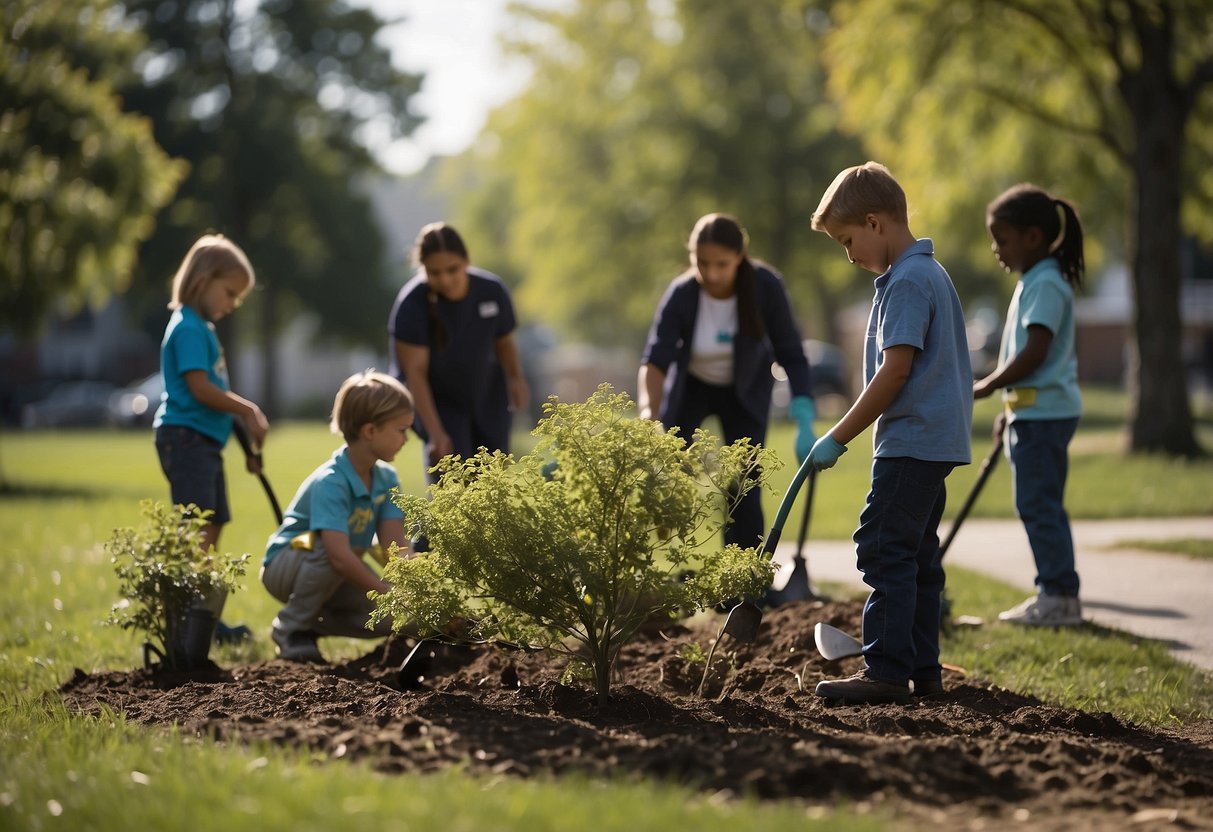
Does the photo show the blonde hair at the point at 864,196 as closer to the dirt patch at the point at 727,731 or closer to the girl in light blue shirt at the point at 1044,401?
the dirt patch at the point at 727,731

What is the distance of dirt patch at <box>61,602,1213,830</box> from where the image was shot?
10.9 feet

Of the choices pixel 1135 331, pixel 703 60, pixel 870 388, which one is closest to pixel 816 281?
pixel 703 60

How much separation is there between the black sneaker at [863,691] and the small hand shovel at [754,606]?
31cm

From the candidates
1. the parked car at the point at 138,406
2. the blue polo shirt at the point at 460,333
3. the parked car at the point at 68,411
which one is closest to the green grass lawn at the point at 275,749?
the blue polo shirt at the point at 460,333

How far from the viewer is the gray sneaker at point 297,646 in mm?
5695

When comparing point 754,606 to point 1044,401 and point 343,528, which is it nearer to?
point 343,528

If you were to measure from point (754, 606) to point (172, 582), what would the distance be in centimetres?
227

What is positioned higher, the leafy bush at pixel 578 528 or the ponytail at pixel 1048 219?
the ponytail at pixel 1048 219

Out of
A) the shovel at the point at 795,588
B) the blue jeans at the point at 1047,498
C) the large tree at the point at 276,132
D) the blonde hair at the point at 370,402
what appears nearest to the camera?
the blonde hair at the point at 370,402

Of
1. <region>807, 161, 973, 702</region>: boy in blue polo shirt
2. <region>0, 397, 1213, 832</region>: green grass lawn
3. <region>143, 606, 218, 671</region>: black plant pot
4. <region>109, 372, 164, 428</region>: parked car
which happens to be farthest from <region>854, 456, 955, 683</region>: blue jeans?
<region>109, 372, 164, 428</region>: parked car

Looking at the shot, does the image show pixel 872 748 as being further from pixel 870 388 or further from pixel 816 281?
pixel 816 281

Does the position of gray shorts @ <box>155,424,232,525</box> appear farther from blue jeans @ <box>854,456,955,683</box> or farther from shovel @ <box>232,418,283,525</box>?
blue jeans @ <box>854,456,955,683</box>

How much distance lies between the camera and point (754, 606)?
4.66 meters

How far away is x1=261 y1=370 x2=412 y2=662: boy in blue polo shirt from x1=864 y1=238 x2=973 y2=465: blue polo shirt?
2.13m
